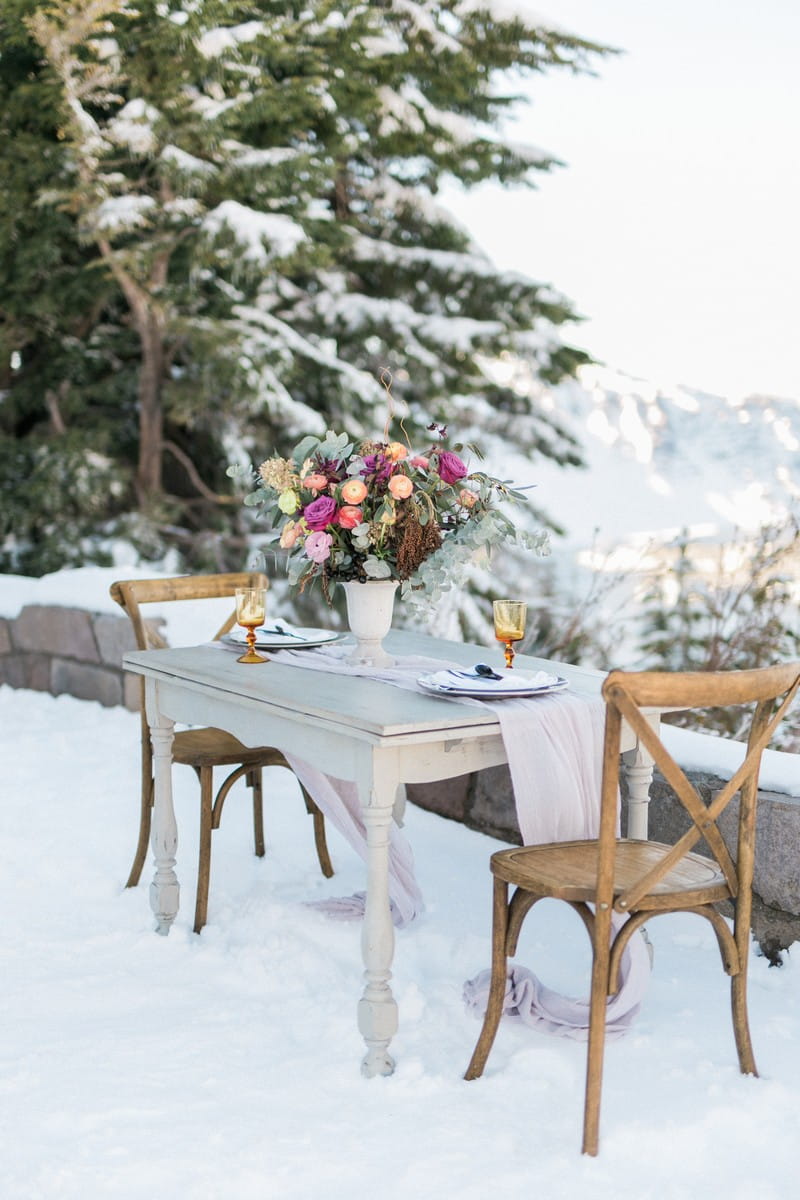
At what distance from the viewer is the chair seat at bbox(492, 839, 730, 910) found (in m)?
2.08

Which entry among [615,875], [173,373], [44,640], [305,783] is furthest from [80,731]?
[173,373]

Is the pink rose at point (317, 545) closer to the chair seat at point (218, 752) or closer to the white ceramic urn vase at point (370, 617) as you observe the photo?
the white ceramic urn vase at point (370, 617)

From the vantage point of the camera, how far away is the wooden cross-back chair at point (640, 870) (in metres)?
1.97

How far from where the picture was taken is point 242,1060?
2.33 m

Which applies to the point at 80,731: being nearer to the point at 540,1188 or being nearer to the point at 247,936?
the point at 247,936

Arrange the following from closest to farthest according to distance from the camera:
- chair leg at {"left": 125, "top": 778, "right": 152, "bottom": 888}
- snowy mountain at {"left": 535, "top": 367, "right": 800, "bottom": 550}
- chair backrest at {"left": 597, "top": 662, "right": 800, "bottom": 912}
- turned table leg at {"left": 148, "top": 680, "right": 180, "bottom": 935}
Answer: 1. chair backrest at {"left": 597, "top": 662, "right": 800, "bottom": 912}
2. turned table leg at {"left": 148, "top": 680, "right": 180, "bottom": 935}
3. chair leg at {"left": 125, "top": 778, "right": 152, "bottom": 888}
4. snowy mountain at {"left": 535, "top": 367, "right": 800, "bottom": 550}

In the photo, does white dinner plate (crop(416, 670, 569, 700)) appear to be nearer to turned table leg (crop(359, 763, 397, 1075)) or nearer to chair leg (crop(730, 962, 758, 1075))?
turned table leg (crop(359, 763, 397, 1075))

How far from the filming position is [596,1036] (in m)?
2.04

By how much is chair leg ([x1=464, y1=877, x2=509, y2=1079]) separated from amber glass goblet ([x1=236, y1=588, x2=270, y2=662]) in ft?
2.82

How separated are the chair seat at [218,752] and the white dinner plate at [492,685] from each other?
28.3 inches

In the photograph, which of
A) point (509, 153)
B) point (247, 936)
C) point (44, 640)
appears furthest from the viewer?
point (509, 153)

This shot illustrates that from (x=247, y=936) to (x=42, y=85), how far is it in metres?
5.89

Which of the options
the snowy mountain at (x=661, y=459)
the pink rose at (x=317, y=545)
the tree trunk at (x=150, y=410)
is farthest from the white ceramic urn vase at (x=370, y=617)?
the tree trunk at (x=150, y=410)

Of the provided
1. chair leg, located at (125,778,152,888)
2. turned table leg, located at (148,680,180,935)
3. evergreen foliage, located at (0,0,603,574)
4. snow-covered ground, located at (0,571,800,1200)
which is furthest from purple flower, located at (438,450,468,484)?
evergreen foliage, located at (0,0,603,574)
